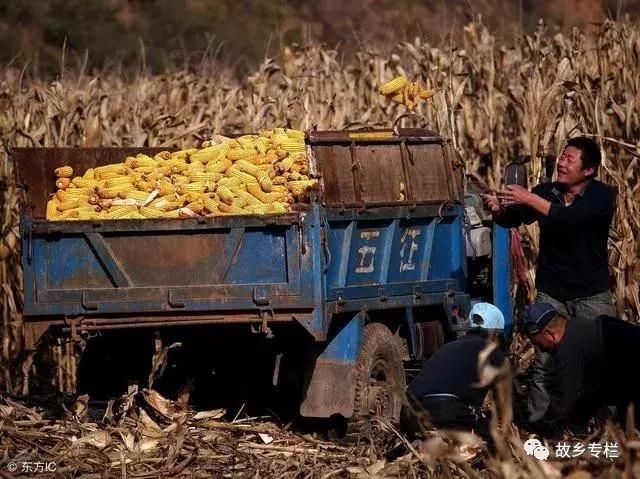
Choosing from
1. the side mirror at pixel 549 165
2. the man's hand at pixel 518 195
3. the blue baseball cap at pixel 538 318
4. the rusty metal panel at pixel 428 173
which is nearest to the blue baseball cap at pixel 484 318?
the blue baseball cap at pixel 538 318

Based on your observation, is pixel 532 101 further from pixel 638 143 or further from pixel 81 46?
pixel 81 46

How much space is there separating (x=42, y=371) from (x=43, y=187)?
455 centimetres

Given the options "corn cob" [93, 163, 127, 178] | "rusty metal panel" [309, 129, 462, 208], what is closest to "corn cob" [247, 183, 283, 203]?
"rusty metal panel" [309, 129, 462, 208]

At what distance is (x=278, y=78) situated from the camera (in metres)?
17.6

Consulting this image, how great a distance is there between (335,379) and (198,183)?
5.97 ft

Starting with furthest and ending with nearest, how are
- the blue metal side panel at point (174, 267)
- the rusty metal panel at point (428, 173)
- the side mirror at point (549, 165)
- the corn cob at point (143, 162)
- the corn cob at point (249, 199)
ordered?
the side mirror at point (549, 165), the corn cob at point (143, 162), the rusty metal panel at point (428, 173), the corn cob at point (249, 199), the blue metal side panel at point (174, 267)

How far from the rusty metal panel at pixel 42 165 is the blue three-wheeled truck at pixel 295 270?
14 millimetres

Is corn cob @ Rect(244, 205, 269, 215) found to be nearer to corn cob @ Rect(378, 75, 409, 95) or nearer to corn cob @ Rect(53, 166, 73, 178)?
corn cob @ Rect(53, 166, 73, 178)

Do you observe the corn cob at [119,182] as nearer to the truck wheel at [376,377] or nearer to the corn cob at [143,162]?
the corn cob at [143,162]

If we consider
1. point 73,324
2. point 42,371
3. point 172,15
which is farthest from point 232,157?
point 172,15

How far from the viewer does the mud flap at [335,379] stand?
31.3 feet

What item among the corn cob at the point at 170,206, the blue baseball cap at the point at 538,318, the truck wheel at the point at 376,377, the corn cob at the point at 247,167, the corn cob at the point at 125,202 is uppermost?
the corn cob at the point at 247,167

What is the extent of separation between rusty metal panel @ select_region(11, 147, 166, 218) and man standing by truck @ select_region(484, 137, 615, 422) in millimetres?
3327

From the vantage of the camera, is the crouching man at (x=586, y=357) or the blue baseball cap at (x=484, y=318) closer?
the crouching man at (x=586, y=357)
